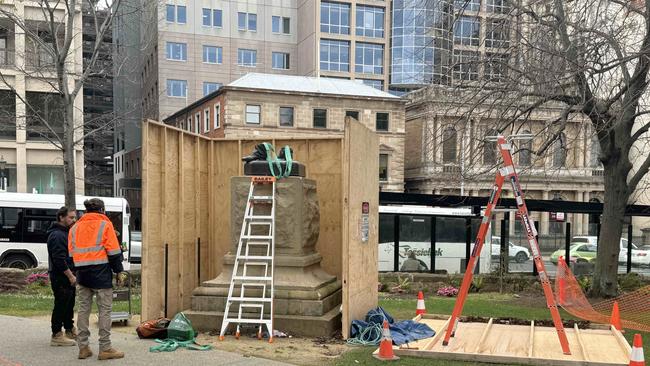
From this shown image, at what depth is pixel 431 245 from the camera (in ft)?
65.7

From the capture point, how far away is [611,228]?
47.0 ft

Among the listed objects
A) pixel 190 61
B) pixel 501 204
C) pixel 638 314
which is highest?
pixel 190 61

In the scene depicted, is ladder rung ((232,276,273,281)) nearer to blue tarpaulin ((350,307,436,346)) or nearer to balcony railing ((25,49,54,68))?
blue tarpaulin ((350,307,436,346))

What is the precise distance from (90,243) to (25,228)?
16982mm

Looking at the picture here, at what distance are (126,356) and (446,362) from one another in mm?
4083

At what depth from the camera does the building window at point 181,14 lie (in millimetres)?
66500

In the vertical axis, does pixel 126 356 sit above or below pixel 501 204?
below

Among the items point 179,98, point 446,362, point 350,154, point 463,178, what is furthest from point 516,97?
point 179,98

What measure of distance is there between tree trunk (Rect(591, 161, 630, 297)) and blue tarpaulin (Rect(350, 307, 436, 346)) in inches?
287

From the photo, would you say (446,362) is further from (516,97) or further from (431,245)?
(431,245)

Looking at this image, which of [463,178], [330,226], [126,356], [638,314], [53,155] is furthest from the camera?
[53,155]

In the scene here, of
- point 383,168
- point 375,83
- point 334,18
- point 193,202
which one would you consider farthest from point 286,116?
point 193,202

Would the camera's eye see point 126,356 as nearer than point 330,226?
Yes

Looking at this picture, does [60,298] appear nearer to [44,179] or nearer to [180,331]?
[180,331]
